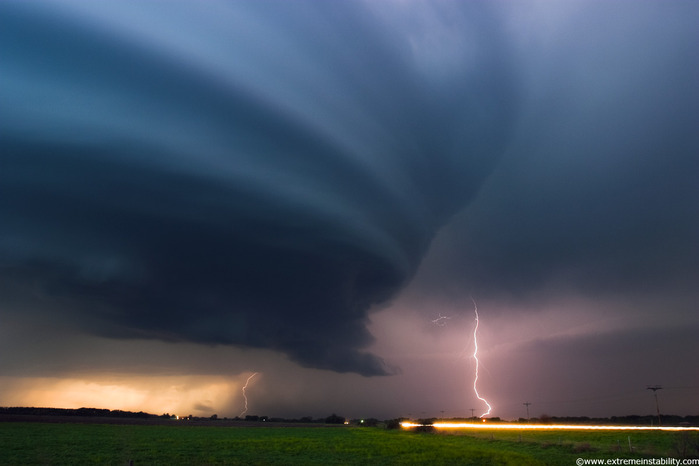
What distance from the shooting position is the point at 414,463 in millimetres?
43438

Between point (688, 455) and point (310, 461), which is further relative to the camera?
point (310, 461)

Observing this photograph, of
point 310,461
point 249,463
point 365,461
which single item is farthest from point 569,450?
point 249,463

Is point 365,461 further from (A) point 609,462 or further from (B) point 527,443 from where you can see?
(B) point 527,443

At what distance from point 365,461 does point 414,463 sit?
499 cm

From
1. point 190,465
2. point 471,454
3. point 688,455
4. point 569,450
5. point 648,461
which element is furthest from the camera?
point 569,450

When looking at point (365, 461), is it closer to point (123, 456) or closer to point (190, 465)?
point (190, 465)

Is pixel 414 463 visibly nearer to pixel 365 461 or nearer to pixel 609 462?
pixel 365 461

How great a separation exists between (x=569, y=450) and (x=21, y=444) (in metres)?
63.4

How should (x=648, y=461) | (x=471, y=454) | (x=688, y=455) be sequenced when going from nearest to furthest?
(x=688, y=455), (x=648, y=461), (x=471, y=454)

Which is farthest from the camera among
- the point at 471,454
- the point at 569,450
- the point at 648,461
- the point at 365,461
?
the point at 569,450

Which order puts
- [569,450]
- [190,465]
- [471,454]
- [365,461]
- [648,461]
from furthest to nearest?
1. [569,450]
2. [471,454]
3. [365,461]
4. [648,461]
5. [190,465]

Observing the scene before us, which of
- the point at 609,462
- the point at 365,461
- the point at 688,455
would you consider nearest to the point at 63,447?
the point at 365,461

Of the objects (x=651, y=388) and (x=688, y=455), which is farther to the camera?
(x=651, y=388)

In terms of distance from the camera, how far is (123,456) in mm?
45625
